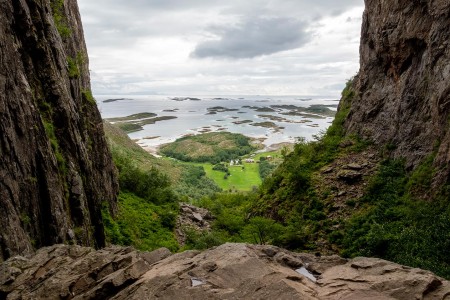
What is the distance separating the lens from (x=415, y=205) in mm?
24938

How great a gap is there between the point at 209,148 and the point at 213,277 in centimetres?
15422

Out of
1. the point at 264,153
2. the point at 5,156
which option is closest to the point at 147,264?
the point at 5,156

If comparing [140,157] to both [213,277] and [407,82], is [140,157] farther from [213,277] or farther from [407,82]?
[213,277]

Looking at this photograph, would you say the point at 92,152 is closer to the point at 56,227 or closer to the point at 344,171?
the point at 56,227

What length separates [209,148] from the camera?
16625cm

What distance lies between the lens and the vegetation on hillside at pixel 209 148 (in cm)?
15121

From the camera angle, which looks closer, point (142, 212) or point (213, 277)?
point (213, 277)

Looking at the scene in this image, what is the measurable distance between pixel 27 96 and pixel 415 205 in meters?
27.4

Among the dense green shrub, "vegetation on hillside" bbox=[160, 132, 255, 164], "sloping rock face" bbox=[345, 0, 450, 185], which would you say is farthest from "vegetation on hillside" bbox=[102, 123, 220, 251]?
"vegetation on hillside" bbox=[160, 132, 255, 164]

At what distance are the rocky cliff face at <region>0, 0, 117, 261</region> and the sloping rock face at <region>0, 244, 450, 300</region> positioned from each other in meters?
2.46

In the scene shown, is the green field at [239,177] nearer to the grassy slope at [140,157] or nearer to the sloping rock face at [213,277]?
the grassy slope at [140,157]

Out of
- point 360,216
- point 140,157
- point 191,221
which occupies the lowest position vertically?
point 140,157

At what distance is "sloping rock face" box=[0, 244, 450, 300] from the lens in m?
11.3

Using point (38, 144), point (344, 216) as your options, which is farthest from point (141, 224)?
point (344, 216)
